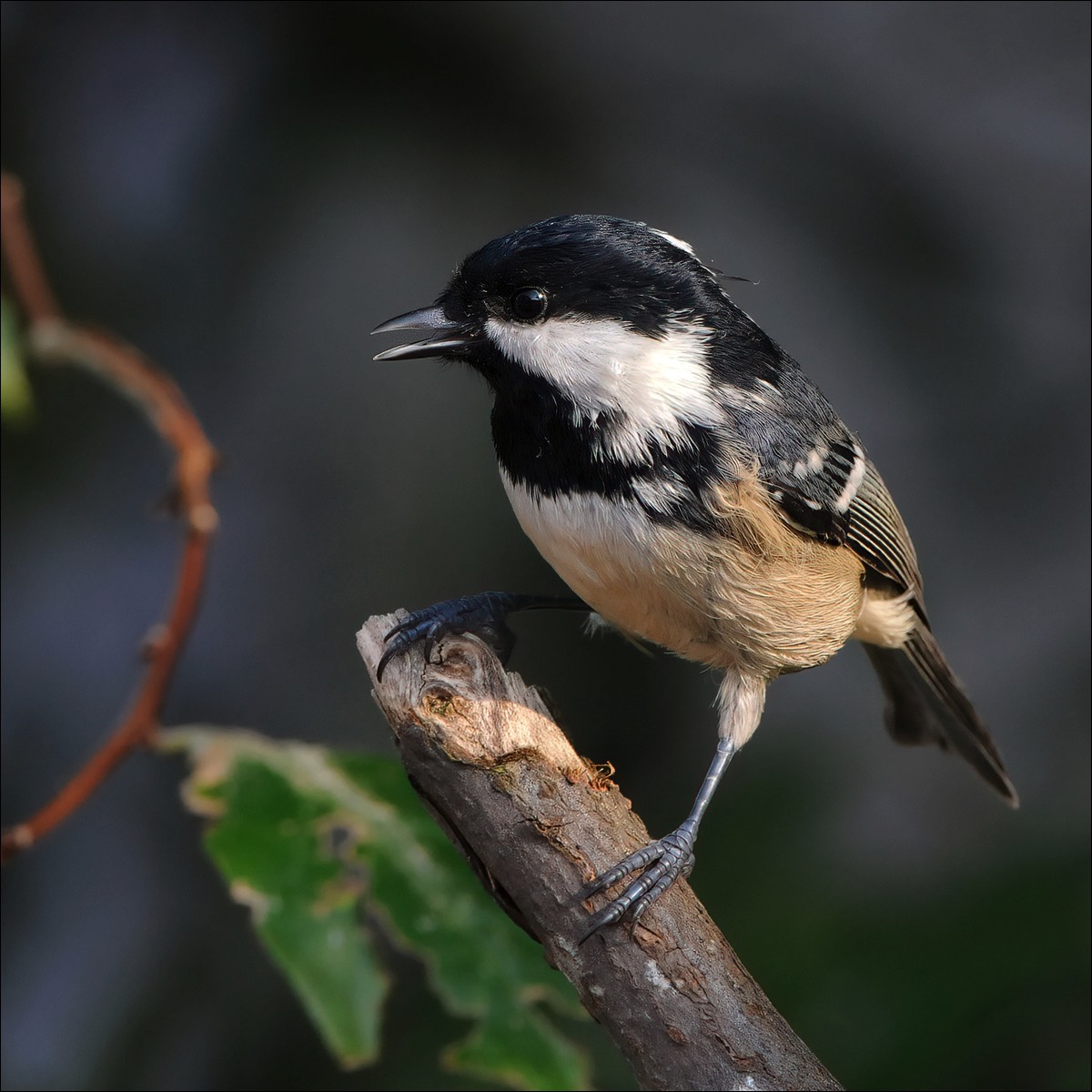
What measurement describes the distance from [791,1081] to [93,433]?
6.11 ft

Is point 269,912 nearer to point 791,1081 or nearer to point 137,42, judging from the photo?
point 791,1081

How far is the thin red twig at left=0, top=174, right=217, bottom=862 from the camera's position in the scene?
1.46 meters

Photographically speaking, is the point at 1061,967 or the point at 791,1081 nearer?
the point at 791,1081

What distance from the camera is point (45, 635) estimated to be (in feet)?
7.84

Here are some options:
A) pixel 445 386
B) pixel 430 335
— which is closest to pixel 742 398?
pixel 430 335

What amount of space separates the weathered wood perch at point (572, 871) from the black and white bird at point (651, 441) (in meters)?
0.09

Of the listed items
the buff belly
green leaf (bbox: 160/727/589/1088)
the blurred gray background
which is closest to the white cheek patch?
the buff belly

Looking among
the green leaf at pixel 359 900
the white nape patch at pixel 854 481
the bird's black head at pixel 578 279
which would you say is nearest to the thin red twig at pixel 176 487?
the green leaf at pixel 359 900

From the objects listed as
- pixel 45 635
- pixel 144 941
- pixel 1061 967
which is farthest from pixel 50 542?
pixel 1061 967

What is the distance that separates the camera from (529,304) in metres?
1.43

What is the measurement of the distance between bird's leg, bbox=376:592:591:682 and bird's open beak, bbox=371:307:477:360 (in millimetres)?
338

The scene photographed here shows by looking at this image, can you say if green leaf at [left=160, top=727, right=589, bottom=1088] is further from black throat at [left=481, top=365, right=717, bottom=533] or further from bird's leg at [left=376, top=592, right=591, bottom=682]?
black throat at [left=481, top=365, right=717, bottom=533]

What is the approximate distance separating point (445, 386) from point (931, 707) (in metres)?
1.17

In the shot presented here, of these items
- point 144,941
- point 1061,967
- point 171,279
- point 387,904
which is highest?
point 171,279
